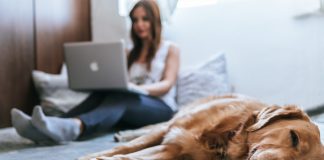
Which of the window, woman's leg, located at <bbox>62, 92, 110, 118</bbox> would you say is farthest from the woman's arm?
the window

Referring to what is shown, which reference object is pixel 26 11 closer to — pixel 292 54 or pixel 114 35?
pixel 114 35

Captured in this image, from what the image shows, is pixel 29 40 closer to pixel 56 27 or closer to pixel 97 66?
pixel 56 27

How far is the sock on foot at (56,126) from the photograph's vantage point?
191 centimetres

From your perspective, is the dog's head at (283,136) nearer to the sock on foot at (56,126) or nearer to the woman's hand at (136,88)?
the sock on foot at (56,126)

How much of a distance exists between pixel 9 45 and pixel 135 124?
0.99 meters

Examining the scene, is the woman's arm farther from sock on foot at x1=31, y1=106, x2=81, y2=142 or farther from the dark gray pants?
sock on foot at x1=31, y1=106, x2=81, y2=142

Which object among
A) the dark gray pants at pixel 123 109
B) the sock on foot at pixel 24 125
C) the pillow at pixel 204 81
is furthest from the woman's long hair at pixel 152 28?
the sock on foot at pixel 24 125

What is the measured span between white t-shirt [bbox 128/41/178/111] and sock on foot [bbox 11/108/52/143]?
970 millimetres

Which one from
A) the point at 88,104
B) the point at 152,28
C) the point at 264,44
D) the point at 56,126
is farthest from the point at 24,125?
the point at 264,44

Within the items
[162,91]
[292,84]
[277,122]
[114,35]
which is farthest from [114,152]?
[114,35]

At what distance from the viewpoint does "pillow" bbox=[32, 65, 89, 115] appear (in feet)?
9.73

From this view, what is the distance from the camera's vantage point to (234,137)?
52.2 inches

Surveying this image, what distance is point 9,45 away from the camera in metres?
2.87

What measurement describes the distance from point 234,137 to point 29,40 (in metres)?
2.11
